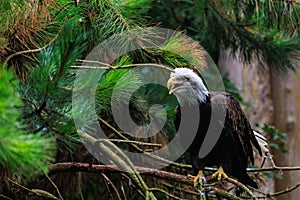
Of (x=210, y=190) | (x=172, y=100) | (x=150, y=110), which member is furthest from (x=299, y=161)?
(x=210, y=190)

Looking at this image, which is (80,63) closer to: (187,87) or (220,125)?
(187,87)

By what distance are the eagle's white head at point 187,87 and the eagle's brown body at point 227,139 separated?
0.08ft

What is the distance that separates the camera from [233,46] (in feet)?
9.07

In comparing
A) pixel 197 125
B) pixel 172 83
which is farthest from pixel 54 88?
pixel 197 125

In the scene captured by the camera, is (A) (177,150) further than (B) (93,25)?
Yes

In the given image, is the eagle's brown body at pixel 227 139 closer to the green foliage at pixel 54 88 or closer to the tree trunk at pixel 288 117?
the green foliage at pixel 54 88

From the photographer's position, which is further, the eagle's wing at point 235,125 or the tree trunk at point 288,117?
the tree trunk at point 288,117

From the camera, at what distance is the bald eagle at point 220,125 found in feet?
6.03

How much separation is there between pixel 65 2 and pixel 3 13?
0.27 m

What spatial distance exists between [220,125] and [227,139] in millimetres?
64

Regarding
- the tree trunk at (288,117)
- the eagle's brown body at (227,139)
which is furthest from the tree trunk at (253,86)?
the eagle's brown body at (227,139)

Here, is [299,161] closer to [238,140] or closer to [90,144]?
Answer: [238,140]

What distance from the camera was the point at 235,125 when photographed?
1859 millimetres

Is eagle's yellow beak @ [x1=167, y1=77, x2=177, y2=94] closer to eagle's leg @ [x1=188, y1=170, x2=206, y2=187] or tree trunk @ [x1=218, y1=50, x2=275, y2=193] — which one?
eagle's leg @ [x1=188, y1=170, x2=206, y2=187]
